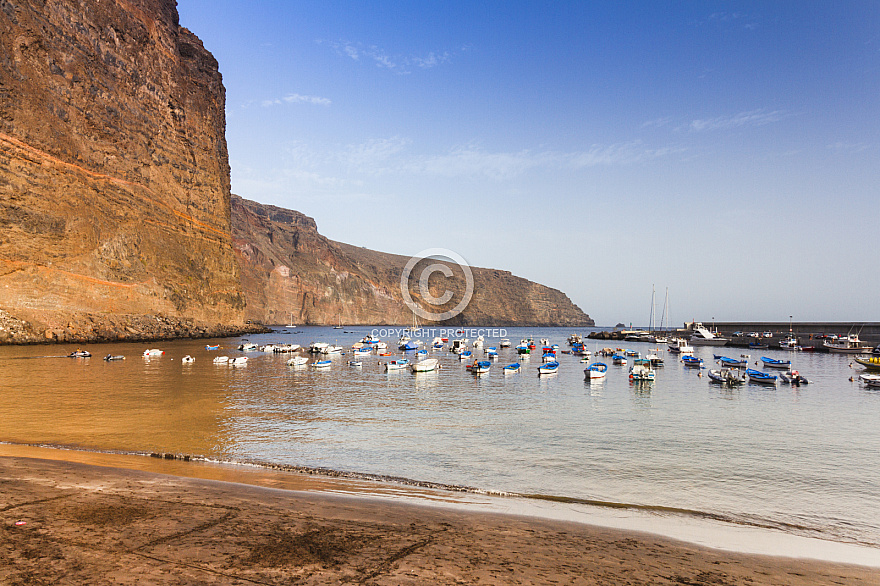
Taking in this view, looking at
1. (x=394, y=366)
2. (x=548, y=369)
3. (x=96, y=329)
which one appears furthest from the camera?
(x=96, y=329)

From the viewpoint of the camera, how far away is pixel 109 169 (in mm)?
69188

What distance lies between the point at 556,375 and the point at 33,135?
63573 millimetres

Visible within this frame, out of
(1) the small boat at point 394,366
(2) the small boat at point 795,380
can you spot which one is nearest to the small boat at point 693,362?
(2) the small boat at point 795,380

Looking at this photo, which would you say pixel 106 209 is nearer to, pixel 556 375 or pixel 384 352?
pixel 384 352

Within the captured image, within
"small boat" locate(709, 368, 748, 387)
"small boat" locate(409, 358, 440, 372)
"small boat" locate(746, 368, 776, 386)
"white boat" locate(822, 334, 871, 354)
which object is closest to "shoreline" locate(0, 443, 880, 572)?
"small boat" locate(409, 358, 440, 372)

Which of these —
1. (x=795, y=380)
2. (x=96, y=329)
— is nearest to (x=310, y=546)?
(x=795, y=380)

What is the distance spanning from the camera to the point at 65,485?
32.0ft

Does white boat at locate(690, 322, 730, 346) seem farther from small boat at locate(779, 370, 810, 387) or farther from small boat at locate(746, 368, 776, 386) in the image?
small boat at locate(746, 368, 776, 386)

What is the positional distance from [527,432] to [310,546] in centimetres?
1354

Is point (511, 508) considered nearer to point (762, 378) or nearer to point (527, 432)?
point (527, 432)

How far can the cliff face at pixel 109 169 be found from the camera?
183 feet

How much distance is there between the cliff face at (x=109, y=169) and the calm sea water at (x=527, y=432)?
87.4 ft

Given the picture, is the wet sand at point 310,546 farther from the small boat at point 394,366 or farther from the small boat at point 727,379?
the small boat at point 394,366

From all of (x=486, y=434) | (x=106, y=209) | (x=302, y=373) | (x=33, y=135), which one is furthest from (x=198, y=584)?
(x=106, y=209)
